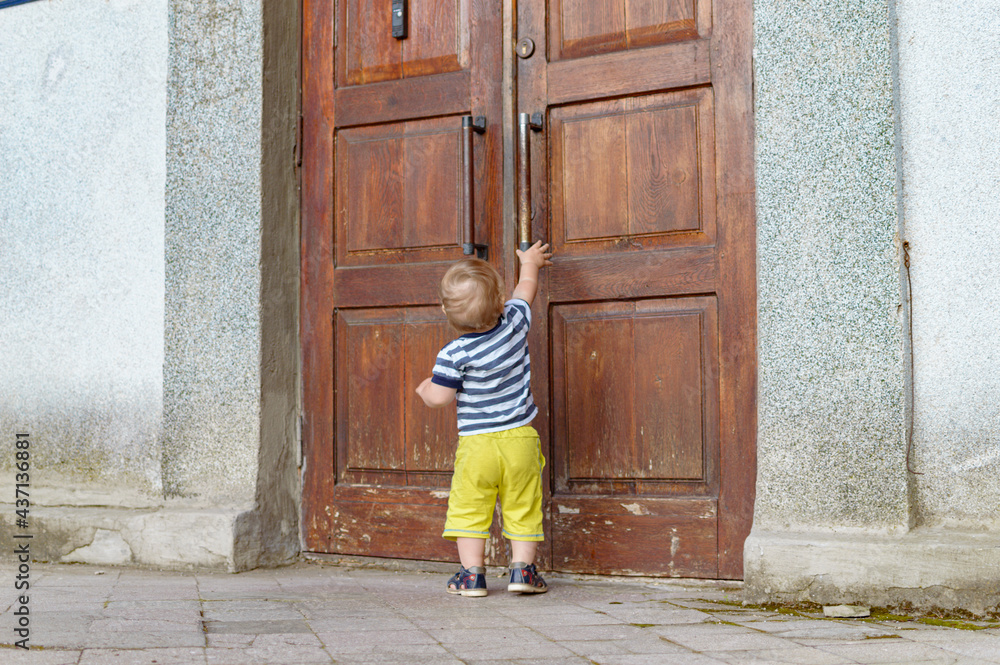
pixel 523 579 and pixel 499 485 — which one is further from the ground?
pixel 499 485

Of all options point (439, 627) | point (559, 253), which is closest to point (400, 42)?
point (559, 253)

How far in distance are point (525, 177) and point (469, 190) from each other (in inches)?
9.2

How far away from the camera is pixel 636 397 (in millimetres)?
3387

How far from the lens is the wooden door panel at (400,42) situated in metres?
3.75

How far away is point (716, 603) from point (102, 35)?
3.47 m

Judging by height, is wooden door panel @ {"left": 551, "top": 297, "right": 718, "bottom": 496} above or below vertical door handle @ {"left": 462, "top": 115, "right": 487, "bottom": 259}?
below

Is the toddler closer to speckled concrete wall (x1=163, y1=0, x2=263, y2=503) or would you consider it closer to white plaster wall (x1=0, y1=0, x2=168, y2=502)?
speckled concrete wall (x1=163, y1=0, x2=263, y2=503)

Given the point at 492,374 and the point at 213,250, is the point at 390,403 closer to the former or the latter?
the point at 492,374

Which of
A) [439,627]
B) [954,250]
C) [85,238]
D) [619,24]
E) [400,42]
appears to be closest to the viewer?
[439,627]

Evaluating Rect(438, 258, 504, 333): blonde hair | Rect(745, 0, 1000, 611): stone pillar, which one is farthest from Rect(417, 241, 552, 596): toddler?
Rect(745, 0, 1000, 611): stone pillar

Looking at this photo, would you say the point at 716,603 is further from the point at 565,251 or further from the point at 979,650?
the point at 565,251

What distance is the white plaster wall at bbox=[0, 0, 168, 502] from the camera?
4051mm

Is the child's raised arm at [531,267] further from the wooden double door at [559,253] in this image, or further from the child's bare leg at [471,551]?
the child's bare leg at [471,551]

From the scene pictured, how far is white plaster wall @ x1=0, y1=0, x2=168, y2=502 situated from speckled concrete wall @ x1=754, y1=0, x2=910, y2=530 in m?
2.50
